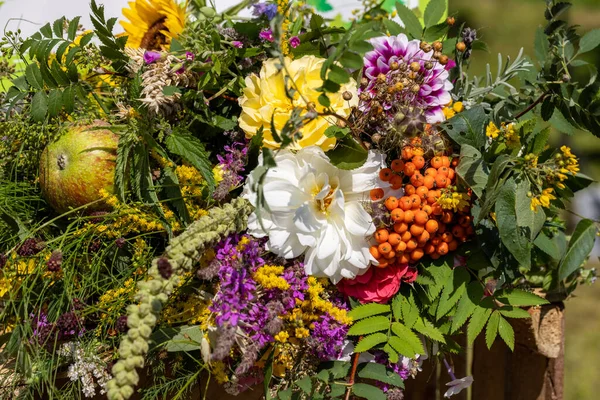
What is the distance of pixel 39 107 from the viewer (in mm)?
968

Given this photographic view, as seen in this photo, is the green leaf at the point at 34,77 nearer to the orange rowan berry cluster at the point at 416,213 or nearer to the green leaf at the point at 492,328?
the orange rowan berry cluster at the point at 416,213

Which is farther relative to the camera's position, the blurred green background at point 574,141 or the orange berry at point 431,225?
the blurred green background at point 574,141

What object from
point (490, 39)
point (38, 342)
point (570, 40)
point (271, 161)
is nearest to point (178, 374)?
point (38, 342)

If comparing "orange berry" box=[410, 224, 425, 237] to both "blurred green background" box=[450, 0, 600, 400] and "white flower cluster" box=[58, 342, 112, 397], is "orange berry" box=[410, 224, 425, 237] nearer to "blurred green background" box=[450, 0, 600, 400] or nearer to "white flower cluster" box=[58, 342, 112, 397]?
"blurred green background" box=[450, 0, 600, 400]

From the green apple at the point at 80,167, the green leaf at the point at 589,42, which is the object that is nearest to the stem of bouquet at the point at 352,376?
the green apple at the point at 80,167

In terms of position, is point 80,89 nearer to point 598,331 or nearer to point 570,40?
point 570,40

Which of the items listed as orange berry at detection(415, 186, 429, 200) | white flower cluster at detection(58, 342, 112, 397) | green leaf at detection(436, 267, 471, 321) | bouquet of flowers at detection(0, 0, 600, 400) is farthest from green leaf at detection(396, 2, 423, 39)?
white flower cluster at detection(58, 342, 112, 397)

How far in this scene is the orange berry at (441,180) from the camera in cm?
89

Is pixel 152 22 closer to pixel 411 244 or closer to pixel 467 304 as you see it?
pixel 411 244

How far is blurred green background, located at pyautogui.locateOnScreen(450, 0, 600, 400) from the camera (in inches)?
83.0

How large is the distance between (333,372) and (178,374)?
9.8 inches

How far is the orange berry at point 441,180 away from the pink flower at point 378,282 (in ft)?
0.43

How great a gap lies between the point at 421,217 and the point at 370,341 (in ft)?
0.64

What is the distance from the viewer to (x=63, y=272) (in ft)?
3.11
